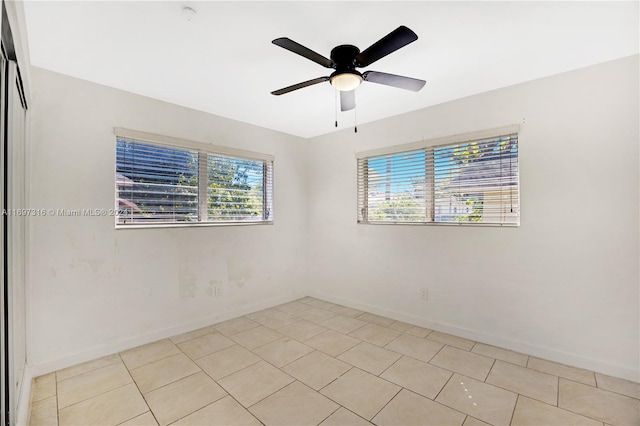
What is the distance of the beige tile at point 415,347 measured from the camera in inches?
107

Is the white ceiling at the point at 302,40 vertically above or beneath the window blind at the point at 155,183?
above

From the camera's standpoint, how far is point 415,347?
2.88 m

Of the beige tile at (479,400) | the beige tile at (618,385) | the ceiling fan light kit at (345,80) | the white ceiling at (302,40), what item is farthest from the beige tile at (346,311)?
the ceiling fan light kit at (345,80)

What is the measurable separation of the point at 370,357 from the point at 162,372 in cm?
175

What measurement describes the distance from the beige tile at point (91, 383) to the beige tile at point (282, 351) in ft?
3.49

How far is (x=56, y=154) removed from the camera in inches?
97.5

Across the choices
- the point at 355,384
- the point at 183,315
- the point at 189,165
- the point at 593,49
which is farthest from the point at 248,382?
the point at 593,49

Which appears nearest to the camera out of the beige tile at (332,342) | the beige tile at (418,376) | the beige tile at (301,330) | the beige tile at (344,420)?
the beige tile at (344,420)

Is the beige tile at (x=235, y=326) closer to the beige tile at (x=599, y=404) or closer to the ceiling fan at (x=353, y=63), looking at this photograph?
the ceiling fan at (x=353, y=63)

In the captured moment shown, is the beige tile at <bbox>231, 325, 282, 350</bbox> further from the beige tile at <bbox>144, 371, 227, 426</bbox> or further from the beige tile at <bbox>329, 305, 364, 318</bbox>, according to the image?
the beige tile at <bbox>329, 305, 364, 318</bbox>

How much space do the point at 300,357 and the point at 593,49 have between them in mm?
3358

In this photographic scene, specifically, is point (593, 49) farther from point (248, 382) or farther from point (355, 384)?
point (248, 382)

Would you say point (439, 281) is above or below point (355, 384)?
above

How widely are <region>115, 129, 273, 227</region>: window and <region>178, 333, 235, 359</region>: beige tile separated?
123 cm
